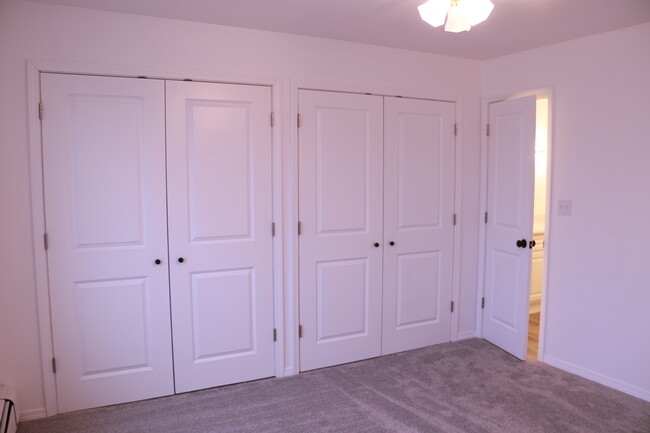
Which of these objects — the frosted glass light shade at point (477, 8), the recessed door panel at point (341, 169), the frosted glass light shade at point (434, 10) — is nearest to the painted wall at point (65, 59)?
the recessed door panel at point (341, 169)

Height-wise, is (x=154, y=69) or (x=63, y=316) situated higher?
(x=154, y=69)

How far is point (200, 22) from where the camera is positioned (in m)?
2.65

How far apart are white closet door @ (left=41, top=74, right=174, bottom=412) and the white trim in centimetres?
11

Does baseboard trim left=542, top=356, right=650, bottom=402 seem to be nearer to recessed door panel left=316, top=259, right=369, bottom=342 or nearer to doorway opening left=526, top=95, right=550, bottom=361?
doorway opening left=526, top=95, right=550, bottom=361

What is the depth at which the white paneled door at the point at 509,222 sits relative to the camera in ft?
10.6

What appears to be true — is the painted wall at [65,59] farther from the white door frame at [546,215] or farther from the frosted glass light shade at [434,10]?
the white door frame at [546,215]

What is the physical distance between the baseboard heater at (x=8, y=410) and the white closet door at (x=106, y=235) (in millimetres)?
235

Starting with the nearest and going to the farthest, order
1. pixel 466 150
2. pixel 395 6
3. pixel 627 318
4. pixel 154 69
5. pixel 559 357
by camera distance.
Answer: pixel 395 6 → pixel 154 69 → pixel 627 318 → pixel 559 357 → pixel 466 150

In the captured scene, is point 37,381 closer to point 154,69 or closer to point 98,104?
point 98,104

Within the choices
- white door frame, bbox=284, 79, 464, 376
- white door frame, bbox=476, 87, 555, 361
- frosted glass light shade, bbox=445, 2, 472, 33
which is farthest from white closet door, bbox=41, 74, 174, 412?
white door frame, bbox=476, 87, 555, 361

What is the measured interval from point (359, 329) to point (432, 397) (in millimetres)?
749

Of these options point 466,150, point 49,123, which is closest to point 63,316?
point 49,123

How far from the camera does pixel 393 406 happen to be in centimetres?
261

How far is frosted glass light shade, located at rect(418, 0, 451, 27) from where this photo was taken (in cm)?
202
